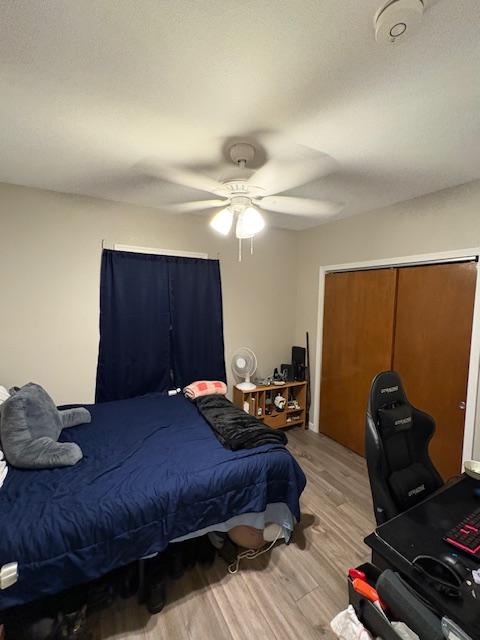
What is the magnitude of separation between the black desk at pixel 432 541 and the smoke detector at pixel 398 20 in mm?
1776

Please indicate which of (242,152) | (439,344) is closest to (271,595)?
(439,344)

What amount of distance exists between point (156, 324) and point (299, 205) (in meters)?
1.83

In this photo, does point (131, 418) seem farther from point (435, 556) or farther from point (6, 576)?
point (435, 556)

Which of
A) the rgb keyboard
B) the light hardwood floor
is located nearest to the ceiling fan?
the rgb keyboard

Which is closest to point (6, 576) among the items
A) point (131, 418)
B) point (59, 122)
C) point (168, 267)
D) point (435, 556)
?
point (131, 418)

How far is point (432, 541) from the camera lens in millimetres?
1079

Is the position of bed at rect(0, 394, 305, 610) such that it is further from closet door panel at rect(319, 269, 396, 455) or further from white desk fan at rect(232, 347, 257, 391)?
closet door panel at rect(319, 269, 396, 455)

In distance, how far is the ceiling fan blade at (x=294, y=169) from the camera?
6.09 ft

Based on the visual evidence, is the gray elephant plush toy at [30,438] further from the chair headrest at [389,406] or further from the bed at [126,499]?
the chair headrest at [389,406]

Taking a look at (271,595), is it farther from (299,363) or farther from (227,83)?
(227,83)

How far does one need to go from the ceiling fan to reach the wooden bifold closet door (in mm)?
1221

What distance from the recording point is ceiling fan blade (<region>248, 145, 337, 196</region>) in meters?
1.86

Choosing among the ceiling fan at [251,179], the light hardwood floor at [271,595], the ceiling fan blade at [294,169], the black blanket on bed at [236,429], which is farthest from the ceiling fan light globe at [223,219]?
the light hardwood floor at [271,595]

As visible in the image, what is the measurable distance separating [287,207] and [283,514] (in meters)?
2.38
